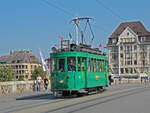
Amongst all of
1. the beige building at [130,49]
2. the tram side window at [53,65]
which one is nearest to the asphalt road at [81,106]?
the tram side window at [53,65]

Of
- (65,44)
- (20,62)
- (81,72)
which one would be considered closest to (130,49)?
(20,62)

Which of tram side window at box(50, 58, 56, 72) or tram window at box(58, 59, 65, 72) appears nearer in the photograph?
tram window at box(58, 59, 65, 72)

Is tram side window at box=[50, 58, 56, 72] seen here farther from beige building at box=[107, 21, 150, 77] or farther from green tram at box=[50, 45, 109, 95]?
beige building at box=[107, 21, 150, 77]

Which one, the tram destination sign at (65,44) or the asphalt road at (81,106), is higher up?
the tram destination sign at (65,44)

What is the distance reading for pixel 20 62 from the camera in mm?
144750

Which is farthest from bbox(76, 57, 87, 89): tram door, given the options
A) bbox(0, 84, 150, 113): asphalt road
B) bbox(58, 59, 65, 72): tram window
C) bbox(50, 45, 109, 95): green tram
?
bbox(0, 84, 150, 113): asphalt road

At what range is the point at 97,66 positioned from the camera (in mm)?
22797

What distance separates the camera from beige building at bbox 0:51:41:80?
145 m

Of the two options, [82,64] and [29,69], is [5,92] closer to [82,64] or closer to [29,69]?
[82,64]

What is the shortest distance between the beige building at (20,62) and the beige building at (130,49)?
166ft

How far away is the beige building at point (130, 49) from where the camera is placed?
100881 millimetres

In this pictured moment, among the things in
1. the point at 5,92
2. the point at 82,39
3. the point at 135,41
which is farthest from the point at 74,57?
the point at 135,41

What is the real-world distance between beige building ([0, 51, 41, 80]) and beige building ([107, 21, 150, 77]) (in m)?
50.6

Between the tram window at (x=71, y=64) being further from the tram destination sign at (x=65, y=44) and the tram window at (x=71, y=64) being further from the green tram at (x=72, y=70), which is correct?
the tram destination sign at (x=65, y=44)
